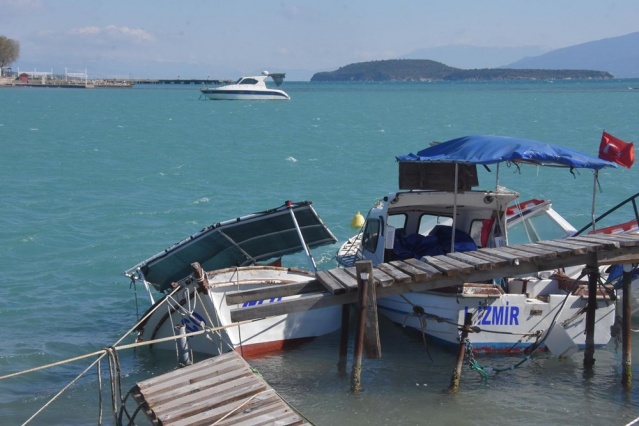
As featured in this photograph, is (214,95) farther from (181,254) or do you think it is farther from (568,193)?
(181,254)

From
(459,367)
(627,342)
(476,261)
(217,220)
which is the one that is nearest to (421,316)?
(459,367)

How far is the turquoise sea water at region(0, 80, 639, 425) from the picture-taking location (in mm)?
14695

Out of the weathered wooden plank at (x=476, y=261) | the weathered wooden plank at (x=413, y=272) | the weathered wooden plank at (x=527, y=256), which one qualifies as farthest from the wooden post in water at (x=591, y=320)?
the weathered wooden plank at (x=413, y=272)

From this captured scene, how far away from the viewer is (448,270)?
1424 cm

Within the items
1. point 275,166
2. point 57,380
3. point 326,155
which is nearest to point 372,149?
point 326,155

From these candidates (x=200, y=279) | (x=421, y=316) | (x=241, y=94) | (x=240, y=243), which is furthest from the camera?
(x=241, y=94)

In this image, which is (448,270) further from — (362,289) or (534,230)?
(534,230)

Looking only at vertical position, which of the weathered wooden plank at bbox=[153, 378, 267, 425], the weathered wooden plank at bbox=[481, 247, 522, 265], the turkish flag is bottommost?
the weathered wooden plank at bbox=[153, 378, 267, 425]

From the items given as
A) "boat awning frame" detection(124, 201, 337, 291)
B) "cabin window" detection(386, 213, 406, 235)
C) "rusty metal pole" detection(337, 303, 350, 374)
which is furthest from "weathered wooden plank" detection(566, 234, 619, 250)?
"boat awning frame" detection(124, 201, 337, 291)

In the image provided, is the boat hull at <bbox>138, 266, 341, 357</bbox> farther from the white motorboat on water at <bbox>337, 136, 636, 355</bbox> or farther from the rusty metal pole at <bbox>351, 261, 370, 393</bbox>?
the white motorboat on water at <bbox>337, 136, 636, 355</bbox>

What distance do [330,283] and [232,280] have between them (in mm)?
2484

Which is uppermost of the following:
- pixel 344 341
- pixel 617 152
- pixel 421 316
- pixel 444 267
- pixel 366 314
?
pixel 617 152

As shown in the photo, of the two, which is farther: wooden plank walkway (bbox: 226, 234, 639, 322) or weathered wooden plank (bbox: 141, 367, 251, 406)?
wooden plank walkway (bbox: 226, 234, 639, 322)

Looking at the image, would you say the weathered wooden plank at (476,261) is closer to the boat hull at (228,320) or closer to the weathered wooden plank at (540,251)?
the weathered wooden plank at (540,251)
